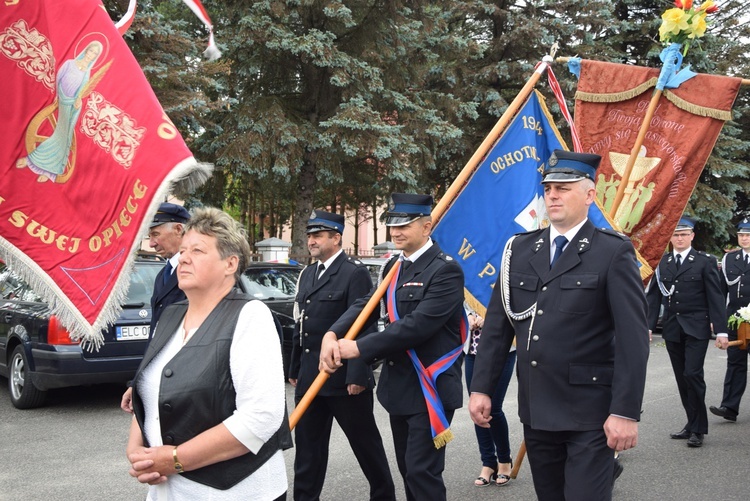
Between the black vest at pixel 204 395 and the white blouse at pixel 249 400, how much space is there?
3cm

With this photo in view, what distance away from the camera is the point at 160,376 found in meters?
2.59

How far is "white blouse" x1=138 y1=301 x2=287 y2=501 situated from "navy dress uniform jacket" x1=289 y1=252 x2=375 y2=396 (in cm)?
227

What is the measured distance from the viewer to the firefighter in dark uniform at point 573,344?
10.2 ft

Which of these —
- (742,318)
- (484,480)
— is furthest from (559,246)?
(742,318)

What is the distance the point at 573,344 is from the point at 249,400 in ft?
5.04

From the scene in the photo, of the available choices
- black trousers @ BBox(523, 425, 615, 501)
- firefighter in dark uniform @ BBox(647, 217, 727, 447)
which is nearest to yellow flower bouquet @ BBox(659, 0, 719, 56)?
firefighter in dark uniform @ BBox(647, 217, 727, 447)

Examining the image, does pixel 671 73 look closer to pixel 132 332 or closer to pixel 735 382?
pixel 735 382

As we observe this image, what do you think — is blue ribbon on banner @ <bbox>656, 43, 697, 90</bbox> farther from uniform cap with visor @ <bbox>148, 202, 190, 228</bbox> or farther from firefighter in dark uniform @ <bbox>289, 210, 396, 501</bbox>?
uniform cap with visor @ <bbox>148, 202, 190, 228</bbox>

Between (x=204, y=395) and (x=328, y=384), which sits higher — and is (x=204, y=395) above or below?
above

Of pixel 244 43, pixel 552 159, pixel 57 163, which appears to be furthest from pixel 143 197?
pixel 244 43

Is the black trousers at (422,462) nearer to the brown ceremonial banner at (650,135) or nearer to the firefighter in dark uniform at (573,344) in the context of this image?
the firefighter in dark uniform at (573,344)

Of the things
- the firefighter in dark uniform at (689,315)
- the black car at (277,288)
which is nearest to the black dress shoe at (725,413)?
the firefighter in dark uniform at (689,315)

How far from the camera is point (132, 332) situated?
784cm

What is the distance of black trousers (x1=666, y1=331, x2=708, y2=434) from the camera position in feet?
22.3
